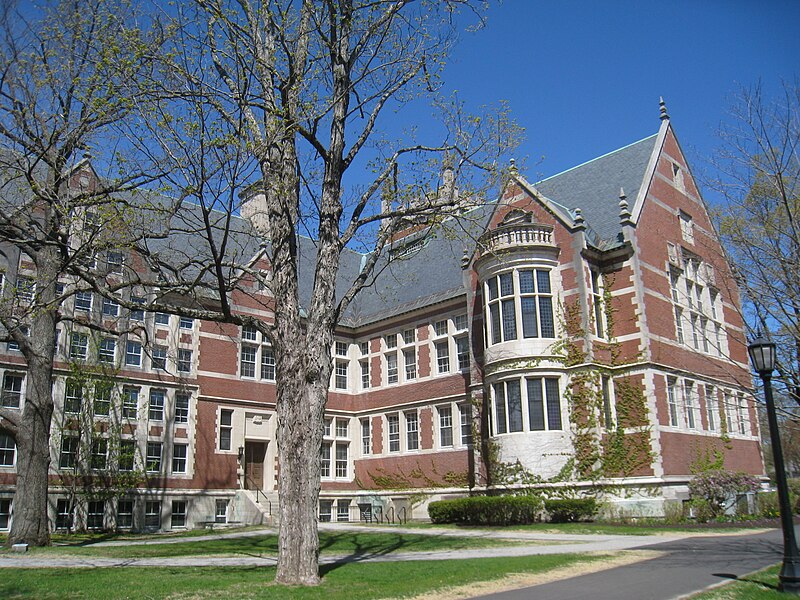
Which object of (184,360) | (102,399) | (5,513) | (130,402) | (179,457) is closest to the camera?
→ (5,513)

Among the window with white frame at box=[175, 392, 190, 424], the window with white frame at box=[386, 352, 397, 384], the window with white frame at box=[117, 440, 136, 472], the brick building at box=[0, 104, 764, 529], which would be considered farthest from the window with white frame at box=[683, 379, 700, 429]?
the window with white frame at box=[117, 440, 136, 472]

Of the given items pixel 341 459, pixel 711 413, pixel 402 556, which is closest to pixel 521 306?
pixel 711 413

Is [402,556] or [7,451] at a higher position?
[7,451]

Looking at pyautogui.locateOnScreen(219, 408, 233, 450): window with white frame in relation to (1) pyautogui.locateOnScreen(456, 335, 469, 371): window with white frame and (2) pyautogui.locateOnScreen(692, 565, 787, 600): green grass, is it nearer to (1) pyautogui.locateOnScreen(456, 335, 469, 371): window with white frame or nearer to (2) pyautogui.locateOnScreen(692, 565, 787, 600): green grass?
(1) pyautogui.locateOnScreen(456, 335, 469, 371): window with white frame

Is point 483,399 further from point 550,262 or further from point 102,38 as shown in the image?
point 102,38

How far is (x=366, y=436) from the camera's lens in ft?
111

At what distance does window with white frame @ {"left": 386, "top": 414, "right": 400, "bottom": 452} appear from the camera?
106ft

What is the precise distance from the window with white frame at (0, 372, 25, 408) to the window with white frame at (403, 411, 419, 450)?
15476 millimetres

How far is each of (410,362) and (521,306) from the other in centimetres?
817

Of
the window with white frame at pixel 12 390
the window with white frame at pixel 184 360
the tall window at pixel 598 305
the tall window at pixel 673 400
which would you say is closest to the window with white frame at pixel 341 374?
the window with white frame at pixel 184 360

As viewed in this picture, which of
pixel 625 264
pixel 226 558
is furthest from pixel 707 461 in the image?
pixel 226 558

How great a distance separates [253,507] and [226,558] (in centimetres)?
1296

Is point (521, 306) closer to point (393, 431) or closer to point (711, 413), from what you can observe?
point (711, 413)

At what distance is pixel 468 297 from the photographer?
28.8 m
